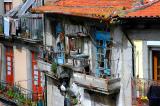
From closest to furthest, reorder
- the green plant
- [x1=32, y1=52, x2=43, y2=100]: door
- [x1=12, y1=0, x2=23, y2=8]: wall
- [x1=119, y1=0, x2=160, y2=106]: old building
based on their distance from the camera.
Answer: [x1=119, y1=0, x2=160, y2=106]: old building
the green plant
[x1=32, y1=52, x2=43, y2=100]: door
[x1=12, y1=0, x2=23, y2=8]: wall

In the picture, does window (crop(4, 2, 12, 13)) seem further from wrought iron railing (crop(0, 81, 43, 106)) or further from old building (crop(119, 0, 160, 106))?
old building (crop(119, 0, 160, 106))

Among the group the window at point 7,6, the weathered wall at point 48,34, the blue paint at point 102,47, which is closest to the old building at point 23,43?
the window at point 7,6

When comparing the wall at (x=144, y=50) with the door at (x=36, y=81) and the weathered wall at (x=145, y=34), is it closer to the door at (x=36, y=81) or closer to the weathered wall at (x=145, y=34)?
the weathered wall at (x=145, y=34)

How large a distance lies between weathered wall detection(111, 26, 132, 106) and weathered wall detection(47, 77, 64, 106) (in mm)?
6185

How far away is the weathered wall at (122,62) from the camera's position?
72.4 ft

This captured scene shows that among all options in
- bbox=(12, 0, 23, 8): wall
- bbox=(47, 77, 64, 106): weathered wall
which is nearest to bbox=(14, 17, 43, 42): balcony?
bbox=(12, 0, 23, 8): wall

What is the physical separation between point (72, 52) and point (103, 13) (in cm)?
484

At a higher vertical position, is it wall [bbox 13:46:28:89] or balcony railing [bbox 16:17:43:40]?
balcony railing [bbox 16:17:43:40]

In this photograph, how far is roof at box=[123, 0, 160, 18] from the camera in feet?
65.0

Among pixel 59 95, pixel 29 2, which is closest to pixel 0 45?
pixel 29 2

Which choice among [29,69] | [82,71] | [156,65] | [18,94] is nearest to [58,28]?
[82,71]

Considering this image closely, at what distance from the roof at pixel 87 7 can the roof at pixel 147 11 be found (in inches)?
29.0

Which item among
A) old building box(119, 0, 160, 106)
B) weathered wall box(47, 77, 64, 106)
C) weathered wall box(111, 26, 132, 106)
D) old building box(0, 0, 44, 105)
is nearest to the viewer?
old building box(119, 0, 160, 106)

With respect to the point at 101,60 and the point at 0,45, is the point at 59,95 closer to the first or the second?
the point at 101,60
